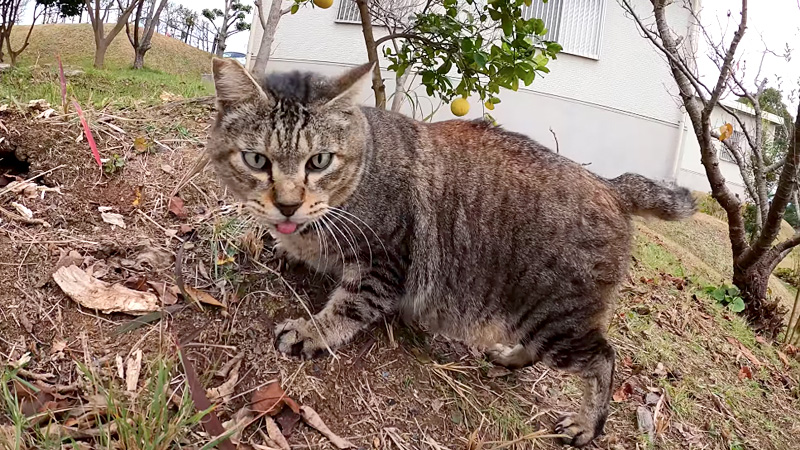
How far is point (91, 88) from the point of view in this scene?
7148 mm

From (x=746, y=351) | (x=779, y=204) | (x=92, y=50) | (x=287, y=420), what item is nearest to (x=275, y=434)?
(x=287, y=420)

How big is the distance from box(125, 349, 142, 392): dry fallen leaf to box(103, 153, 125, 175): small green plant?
1.24m

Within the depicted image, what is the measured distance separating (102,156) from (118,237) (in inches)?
25.8

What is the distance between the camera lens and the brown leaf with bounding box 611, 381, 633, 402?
2984mm

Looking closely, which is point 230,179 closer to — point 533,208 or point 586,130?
point 533,208

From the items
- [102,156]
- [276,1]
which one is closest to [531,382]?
[102,156]

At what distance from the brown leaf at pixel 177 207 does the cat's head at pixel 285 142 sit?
619 millimetres

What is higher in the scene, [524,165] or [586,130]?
[524,165]

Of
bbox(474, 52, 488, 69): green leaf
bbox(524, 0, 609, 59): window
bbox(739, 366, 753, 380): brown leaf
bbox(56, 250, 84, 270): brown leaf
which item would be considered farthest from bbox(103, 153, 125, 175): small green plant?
bbox(524, 0, 609, 59): window

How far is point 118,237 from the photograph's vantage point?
2.48 meters

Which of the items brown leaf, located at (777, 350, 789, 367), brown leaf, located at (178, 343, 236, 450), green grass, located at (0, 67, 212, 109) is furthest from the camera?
brown leaf, located at (777, 350, 789, 367)

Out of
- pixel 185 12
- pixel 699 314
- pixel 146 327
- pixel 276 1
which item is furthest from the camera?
pixel 185 12

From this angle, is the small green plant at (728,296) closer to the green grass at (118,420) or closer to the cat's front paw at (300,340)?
the cat's front paw at (300,340)

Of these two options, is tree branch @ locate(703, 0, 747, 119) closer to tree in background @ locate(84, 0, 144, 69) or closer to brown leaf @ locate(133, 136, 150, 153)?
brown leaf @ locate(133, 136, 150, 153)
